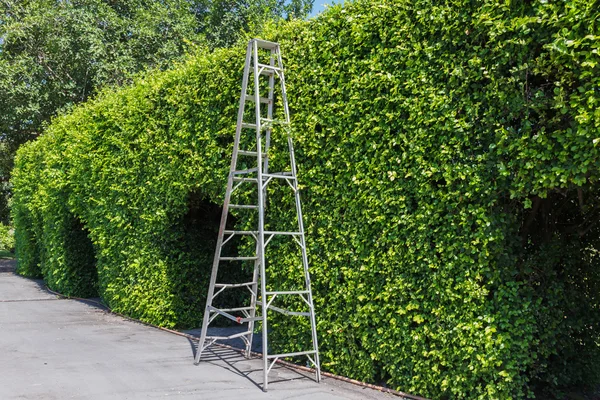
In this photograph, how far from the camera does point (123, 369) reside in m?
6.88

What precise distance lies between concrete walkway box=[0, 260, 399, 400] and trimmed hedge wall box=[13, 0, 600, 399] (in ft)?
2.30

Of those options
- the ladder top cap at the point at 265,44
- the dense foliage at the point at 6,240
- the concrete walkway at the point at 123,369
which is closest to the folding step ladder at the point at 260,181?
the ladder top cap at the point at 265,44

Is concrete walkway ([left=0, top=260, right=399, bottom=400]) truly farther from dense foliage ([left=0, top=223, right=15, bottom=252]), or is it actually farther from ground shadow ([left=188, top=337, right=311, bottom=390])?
dense foliage ([left=0, top=223, right=15, bottom=252])

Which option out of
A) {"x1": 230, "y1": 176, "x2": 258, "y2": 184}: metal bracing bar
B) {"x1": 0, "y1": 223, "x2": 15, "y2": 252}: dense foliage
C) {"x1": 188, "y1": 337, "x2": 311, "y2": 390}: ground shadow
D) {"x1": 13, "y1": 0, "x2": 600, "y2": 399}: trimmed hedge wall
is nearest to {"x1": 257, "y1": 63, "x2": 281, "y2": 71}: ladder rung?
{"x1": 13, "y1": 0, "x2": 600, "y2": 399}: trimmed hedge wall

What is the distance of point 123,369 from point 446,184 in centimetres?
465

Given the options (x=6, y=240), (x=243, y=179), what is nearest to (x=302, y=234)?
(x=243, y=179)

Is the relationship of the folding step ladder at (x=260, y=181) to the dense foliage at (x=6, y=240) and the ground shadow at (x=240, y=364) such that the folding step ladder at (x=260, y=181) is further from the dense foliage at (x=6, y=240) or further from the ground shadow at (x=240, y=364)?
the dense foliage at (x=6, y=240)

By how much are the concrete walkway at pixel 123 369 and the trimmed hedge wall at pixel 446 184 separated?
0.70m

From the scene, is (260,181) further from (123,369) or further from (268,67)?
(123,369)

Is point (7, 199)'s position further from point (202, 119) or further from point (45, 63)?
point (202, 119)

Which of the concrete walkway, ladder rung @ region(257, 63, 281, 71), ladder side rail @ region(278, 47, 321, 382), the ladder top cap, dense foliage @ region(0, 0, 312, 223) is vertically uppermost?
dense foliage @ region(0, 0, 312, 223)

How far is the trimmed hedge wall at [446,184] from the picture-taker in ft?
15.2

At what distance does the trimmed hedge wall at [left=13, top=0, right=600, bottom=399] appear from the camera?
463cm

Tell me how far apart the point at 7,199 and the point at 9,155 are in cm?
510
